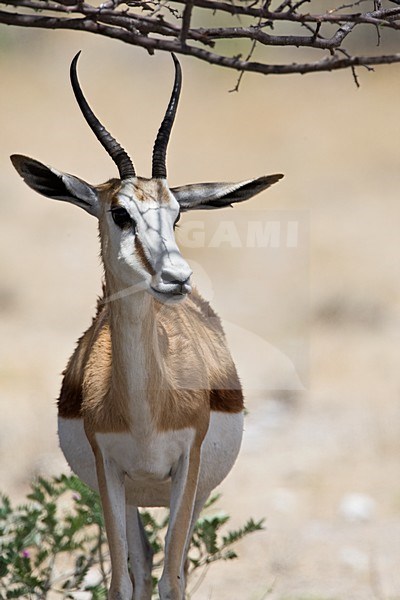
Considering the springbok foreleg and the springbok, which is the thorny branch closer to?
the springbok

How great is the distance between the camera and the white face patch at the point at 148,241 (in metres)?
4.23

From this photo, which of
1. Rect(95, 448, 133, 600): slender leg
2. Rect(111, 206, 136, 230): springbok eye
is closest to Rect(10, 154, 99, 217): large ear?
Rect(111, 206, 136, 230): springbok eye

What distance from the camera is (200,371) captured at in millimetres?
5141

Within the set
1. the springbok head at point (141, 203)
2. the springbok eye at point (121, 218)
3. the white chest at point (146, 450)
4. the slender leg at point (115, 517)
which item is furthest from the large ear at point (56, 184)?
the slender leg at point (115, 517)

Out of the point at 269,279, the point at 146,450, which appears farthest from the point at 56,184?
the point at 269,279

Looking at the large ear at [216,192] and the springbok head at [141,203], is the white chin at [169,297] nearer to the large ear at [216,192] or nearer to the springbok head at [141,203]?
the springbok head at [141,203]

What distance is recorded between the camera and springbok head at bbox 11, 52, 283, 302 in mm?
4312

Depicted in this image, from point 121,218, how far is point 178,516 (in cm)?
135

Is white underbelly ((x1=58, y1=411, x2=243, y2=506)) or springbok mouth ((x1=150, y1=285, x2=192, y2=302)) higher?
springbok mouth ((x1=150, y1=285, x2=192, y2=302))

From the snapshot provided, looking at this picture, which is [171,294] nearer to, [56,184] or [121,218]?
[121,218]

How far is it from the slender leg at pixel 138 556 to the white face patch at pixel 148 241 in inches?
65.1

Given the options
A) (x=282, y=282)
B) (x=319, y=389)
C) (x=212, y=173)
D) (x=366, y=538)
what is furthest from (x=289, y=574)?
(x=212, y=173)

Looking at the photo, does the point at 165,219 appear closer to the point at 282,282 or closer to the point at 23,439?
the point at 23,439

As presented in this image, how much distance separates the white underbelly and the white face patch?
754 mm
